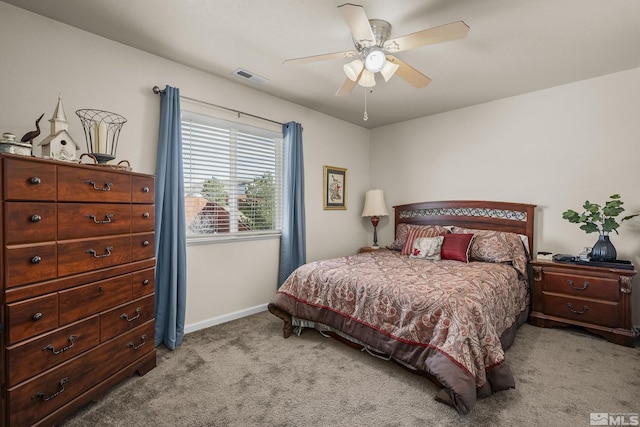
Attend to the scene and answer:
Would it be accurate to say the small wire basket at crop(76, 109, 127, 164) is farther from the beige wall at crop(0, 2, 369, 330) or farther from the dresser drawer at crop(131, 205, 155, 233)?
the dresser drawer at crop(131, 205, 155, 233)

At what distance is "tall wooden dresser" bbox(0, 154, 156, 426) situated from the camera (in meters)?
1.43

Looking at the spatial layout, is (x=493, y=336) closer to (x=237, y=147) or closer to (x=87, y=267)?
(x=87, y=267)

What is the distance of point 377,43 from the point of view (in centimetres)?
222

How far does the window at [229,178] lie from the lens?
3.01 meters

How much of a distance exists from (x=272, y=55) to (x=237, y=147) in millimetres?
1103

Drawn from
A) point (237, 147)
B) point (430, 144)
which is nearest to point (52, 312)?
point (237, 147)

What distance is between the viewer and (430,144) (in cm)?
432

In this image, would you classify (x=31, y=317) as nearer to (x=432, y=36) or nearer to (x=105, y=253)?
(x=105, y=253)

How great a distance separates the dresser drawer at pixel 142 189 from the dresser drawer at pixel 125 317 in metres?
0.71

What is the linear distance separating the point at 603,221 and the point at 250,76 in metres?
3.75

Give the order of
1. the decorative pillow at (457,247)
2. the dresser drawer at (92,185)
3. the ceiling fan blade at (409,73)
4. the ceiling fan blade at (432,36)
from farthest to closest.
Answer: the decorative pillow at (457,247) < the ceiling fan blade at (409,73) < the ceiling fan blade at (432,36) < the dresser drawer at (92,185)

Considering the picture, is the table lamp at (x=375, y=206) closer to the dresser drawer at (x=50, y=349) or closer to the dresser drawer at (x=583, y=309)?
the dresser drawer at (x=583, y=309)
